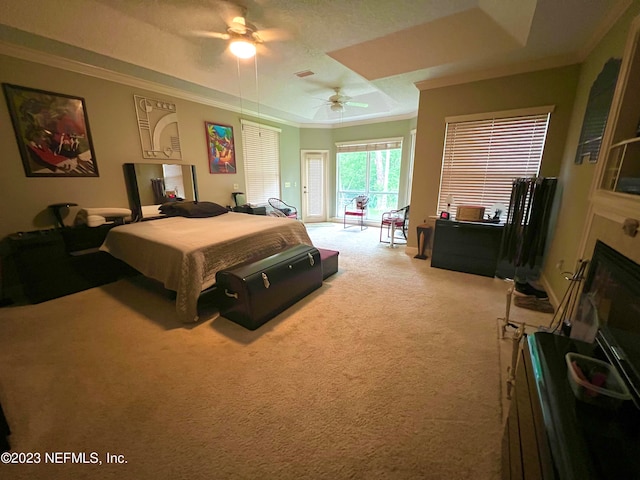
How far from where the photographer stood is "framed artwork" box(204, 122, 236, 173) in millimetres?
4656

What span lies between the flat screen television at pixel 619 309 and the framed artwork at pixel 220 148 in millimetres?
5168

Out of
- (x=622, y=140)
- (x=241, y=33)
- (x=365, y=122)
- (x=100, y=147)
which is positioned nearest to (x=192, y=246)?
(x=241, y=33)

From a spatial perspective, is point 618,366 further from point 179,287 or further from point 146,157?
point 146,157

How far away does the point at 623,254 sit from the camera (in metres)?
1.39

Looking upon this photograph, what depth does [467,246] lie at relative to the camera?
3461 mm

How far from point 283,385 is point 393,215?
4.59 metres

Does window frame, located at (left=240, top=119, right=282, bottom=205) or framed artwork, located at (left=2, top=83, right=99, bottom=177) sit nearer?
framed artwork, located at (left=2, top=83, right=99, bottom=177)

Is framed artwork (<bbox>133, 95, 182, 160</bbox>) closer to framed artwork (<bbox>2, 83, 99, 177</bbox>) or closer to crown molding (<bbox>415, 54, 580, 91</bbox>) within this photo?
framed artwork (<bbox>2, 83, 99, 177</bbox>)

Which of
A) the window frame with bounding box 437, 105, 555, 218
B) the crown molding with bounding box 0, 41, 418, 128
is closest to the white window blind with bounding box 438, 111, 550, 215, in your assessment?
the window frame with bounding box 437, 105, 555, 218

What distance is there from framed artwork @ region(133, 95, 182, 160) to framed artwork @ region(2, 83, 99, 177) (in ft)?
2.15

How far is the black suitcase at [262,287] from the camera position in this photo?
85.7 inches

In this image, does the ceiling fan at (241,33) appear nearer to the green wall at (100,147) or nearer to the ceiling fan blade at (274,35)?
the ceiling fan blade at (274,35)

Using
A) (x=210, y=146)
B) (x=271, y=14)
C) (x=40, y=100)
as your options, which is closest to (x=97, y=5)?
(x=40, y=100)

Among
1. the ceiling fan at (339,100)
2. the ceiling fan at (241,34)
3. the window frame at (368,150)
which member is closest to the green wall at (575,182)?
the ceiling fan at (339,100)
